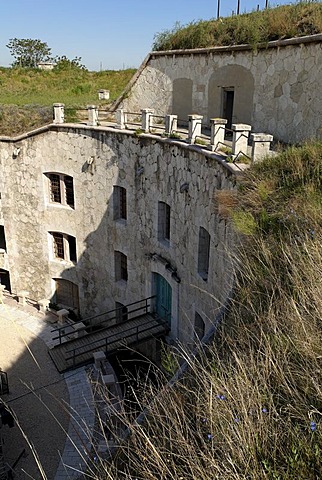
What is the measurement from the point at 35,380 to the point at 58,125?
9.83m

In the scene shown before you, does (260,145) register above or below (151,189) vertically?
above

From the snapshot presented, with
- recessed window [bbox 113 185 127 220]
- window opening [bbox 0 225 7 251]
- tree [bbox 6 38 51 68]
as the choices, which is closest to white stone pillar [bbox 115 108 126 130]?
recessed window [bbox 113 185 127 220]

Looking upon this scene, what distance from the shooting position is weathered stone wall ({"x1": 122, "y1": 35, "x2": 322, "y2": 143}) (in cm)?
1235

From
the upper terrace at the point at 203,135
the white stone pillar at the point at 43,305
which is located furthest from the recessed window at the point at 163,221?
the white stone pillar at the point at 43,305

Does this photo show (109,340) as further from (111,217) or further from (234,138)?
(234,138)

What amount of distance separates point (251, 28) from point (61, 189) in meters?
9.75

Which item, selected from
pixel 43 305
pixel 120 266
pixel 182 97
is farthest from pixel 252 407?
pixel 43 305

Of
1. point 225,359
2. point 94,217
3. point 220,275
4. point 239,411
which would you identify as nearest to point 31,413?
point 220,275

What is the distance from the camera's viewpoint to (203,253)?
1198 cm

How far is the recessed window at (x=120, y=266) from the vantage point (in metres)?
17.3

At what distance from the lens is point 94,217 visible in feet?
58.0

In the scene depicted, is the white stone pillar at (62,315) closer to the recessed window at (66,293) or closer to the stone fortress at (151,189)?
the stone fortress at (151,189)

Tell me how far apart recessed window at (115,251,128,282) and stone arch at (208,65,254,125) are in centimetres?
641

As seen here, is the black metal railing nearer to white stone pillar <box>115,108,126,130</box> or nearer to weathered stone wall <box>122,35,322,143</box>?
white stone pillar <box>115,108,126,130</box>
